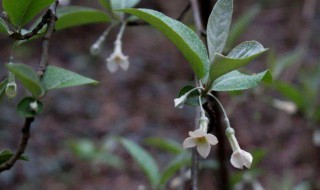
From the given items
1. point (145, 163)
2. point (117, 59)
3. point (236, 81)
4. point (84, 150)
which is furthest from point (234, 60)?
point (84, 150)

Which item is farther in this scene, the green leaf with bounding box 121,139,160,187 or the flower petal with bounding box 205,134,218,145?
the green leaf with bounding box 121,139,160,187

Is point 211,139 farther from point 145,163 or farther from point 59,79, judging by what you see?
point 145,163

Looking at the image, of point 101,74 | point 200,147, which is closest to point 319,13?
point 101,74

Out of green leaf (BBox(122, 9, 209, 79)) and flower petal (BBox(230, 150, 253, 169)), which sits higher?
green leaf (BBox(122, 9, 209, 79))

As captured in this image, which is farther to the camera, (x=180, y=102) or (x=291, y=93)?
(x=291, y=93)

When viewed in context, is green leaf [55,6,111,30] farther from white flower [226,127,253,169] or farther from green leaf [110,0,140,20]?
white flower [226,127,253,169]

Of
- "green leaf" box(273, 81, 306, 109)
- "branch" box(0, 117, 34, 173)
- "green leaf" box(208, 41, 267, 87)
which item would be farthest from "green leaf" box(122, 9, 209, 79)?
"green leaf" box(273, 81, 306, 109)

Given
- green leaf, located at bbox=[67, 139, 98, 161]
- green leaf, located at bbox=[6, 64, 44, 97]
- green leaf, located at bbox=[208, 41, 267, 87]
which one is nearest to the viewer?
green leaf, located at bbox=[6, 64, 44, 97]

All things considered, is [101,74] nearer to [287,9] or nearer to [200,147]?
[287,9]
